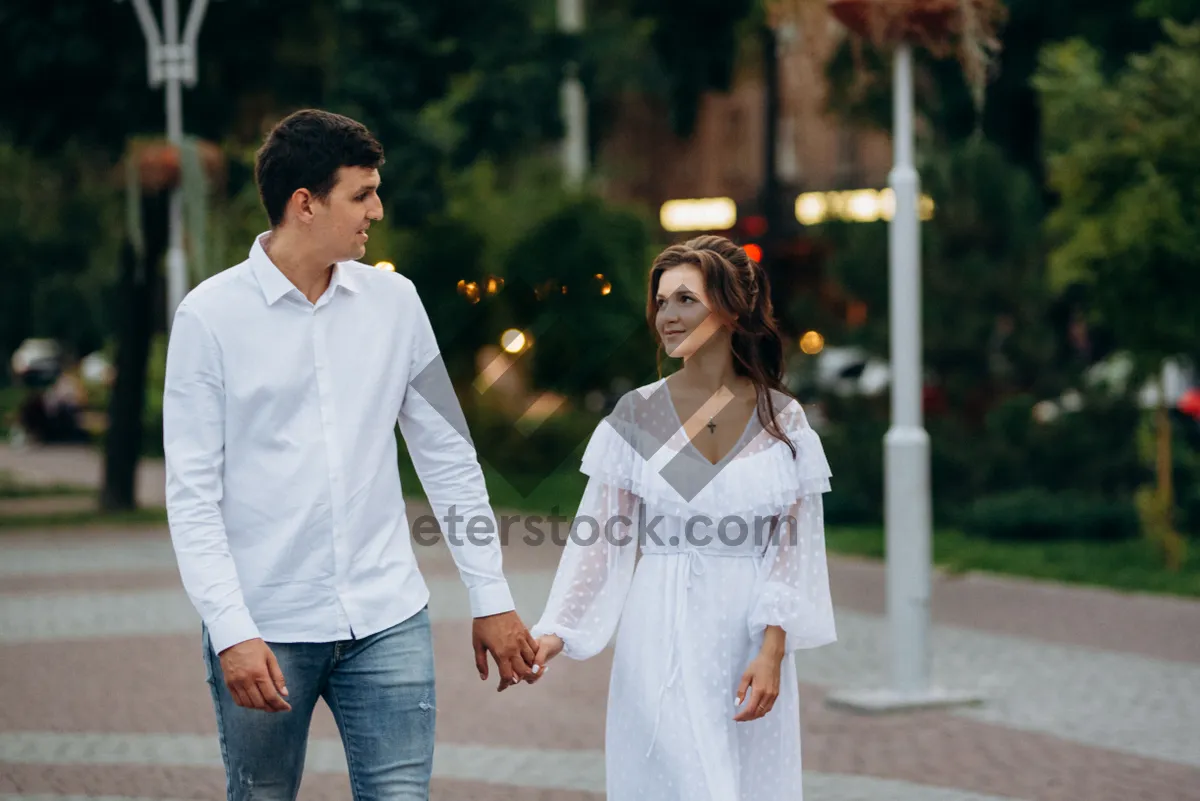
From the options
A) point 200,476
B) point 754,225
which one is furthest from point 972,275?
point 754,225

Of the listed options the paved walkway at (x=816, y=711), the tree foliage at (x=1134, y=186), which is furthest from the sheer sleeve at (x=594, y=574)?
the tree foliage at (x=1134, y=186)

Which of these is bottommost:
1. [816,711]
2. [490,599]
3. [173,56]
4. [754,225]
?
[816,711]

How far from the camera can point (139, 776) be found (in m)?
6.88

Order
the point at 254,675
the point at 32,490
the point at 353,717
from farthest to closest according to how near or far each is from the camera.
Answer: the point at 32,490, the point at 353,717, the point at 254,675

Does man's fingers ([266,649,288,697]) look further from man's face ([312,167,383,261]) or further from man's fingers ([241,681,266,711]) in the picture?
man's face ([312,167,383,261])

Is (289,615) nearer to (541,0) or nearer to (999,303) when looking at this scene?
(999,303)

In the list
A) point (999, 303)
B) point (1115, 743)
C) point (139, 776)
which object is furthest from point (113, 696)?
point (999, 303)

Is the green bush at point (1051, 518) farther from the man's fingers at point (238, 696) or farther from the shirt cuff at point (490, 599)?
the man's fingers at point (238, 696)

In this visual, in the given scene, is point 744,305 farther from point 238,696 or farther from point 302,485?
point 238,696

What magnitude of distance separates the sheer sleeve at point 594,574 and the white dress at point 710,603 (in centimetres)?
1

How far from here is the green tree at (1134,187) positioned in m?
11.4

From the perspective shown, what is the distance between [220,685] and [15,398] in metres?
48.1

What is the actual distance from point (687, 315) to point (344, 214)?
0.83 m

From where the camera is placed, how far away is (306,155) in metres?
3.56
